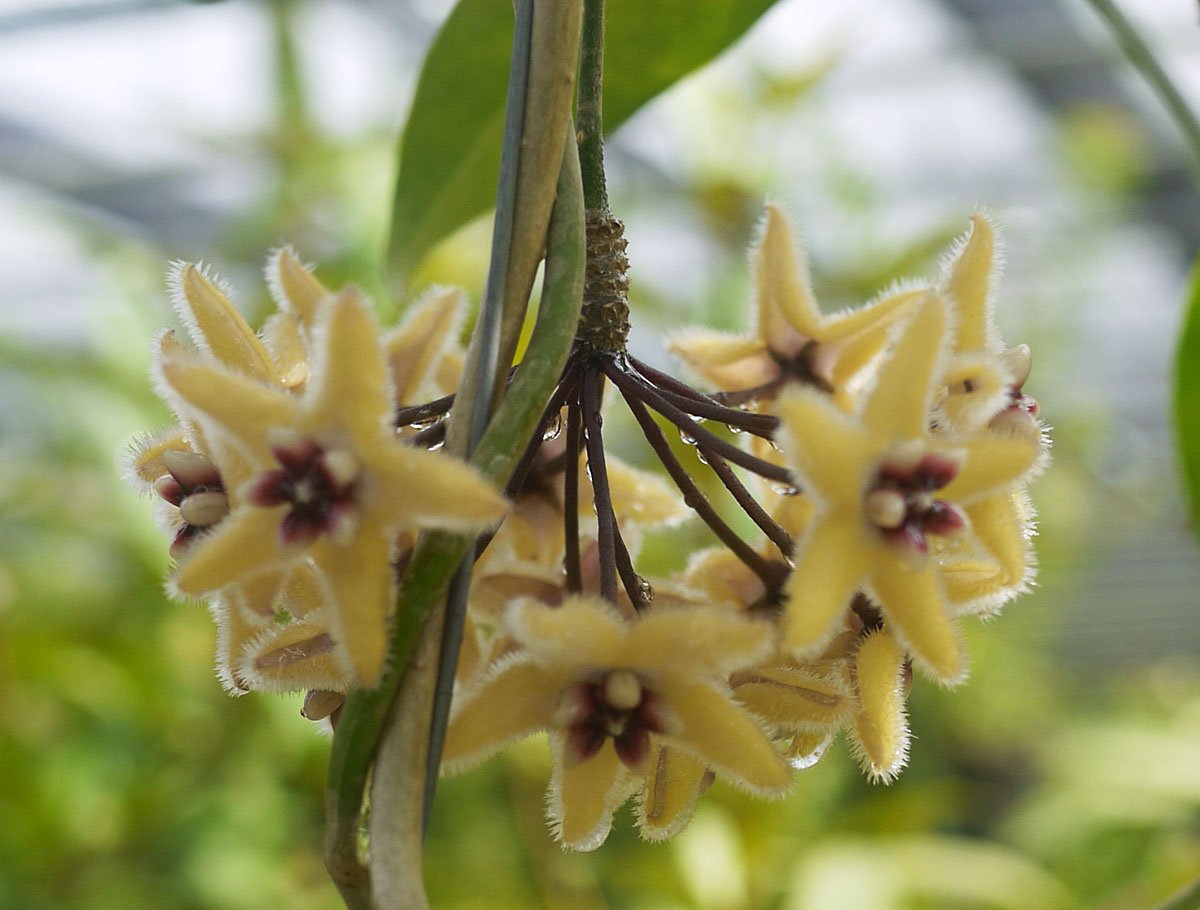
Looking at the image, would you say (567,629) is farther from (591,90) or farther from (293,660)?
(591,90)

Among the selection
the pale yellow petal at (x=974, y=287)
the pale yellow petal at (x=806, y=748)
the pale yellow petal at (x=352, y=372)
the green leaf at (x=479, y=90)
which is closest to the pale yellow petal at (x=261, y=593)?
the pale yellow petal at (x=352, y=372)

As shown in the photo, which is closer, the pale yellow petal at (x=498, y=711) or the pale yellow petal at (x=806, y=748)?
the pale yellow petal at (x=498, y=711)

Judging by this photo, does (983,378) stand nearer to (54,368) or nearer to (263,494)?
(263,494)

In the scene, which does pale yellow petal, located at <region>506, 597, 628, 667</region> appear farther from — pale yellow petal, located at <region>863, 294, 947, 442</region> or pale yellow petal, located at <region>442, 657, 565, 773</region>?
pale yellow petal, located at <region>863, 294, 947, 442</region>

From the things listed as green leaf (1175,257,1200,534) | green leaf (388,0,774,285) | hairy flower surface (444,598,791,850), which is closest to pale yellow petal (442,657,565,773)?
hairy flower surface (444,598,791,850)

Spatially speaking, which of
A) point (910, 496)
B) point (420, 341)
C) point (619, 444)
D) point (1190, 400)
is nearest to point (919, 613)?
point (910, 496)

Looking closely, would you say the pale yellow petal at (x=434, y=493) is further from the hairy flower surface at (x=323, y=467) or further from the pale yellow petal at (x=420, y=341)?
the pale yellow petal at (x=420, y=341)

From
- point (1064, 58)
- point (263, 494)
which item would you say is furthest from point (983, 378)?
point (1064, 58)
